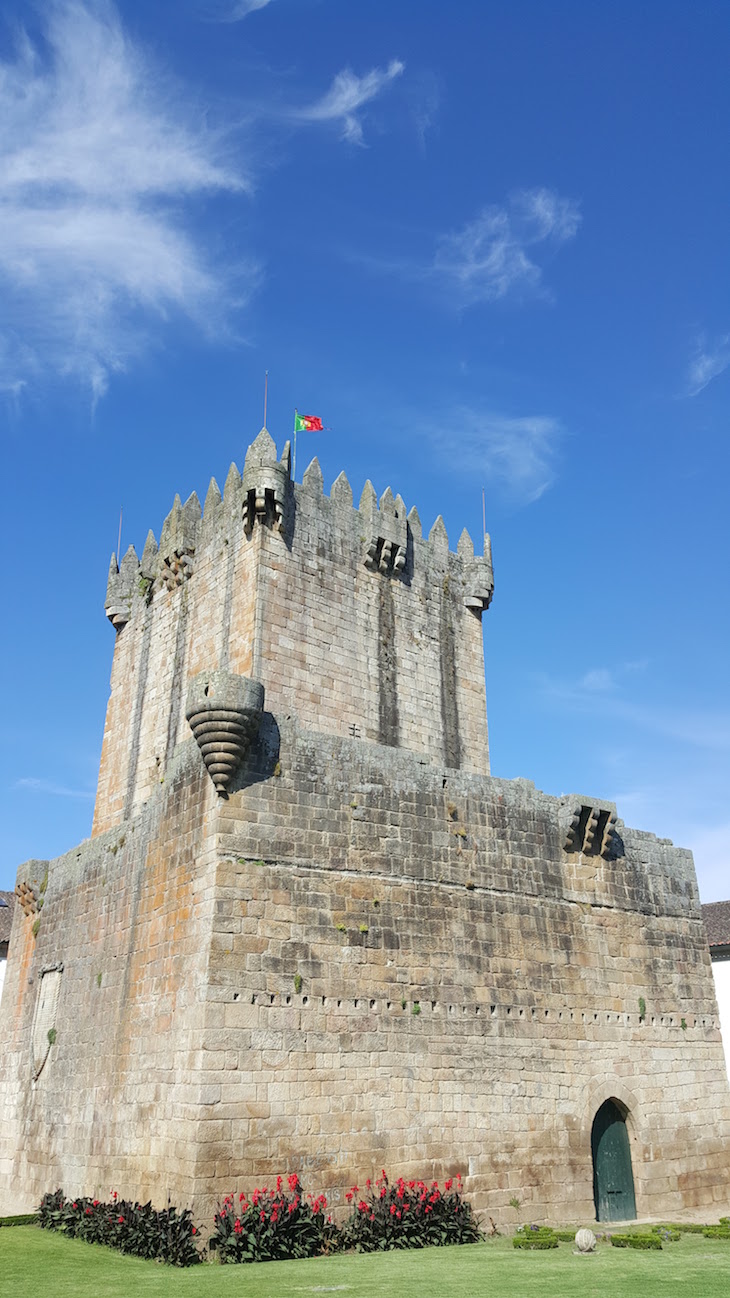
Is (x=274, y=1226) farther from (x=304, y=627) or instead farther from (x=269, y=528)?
(x=269, y=528)

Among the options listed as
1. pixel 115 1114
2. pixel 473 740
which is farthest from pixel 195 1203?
pixel 473 740

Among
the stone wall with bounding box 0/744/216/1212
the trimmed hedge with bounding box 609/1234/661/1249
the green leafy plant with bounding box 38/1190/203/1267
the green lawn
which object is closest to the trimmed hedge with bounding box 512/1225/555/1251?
the green lawn

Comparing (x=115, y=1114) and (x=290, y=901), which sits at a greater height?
(x=290, y=901)

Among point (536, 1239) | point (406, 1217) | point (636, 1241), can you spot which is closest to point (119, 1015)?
point (406, 1217)

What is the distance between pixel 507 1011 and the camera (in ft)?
58.6

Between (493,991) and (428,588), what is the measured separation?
1114 cm

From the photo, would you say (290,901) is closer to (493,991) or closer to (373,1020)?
(373,1020)

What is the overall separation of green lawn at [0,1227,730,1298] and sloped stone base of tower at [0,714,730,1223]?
1.44m

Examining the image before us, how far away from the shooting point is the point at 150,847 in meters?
18.0

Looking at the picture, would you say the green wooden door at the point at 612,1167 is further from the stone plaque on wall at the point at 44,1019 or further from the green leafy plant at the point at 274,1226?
the stone plaque on wall at the point at 44,1019

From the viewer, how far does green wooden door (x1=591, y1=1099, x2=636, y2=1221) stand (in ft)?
59.8

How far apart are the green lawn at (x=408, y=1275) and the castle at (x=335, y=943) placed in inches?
57.0

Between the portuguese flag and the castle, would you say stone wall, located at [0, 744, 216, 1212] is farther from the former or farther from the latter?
the portuguese flag

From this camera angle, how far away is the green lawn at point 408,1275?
35.9ft
